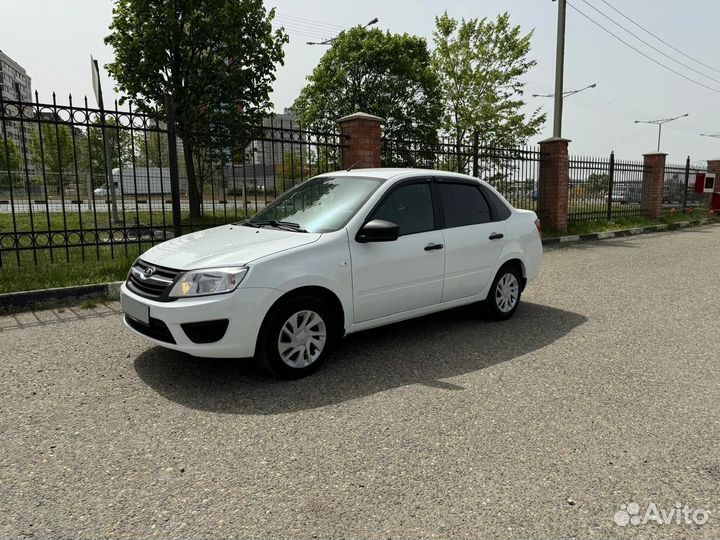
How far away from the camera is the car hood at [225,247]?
153 inches

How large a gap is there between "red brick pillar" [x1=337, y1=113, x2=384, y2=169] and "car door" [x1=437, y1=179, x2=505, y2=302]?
16.3 ft

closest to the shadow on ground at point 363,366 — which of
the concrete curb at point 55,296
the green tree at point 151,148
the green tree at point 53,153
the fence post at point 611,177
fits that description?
the concrete curb at point 55,296

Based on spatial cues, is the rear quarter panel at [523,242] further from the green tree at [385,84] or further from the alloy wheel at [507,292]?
the green tree at [385,84]

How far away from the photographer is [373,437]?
3203mm

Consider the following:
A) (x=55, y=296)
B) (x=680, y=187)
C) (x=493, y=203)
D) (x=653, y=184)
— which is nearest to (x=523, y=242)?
(x=493, y=203)

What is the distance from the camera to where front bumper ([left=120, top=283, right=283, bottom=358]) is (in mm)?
3703

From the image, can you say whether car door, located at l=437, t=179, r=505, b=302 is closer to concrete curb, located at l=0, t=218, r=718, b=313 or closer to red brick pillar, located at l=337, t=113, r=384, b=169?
concrete curb, located at l=0, t=218, r=718, b=313

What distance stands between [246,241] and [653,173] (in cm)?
1967

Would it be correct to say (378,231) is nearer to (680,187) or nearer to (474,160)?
(474,160)

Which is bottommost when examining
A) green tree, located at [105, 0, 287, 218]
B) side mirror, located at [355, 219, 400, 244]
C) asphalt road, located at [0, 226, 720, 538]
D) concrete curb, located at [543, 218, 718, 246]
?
asphalt road, located at [0, 226, 720, 538]

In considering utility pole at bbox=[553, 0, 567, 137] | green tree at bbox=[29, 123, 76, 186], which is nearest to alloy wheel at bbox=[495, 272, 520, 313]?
green tree at bbox=[29, 123, 76, 186]

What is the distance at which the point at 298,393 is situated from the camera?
152 inches

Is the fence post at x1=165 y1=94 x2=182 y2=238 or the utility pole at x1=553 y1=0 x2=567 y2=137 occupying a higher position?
the utility pole at x1=553 y1=0 x2=567 y2=137

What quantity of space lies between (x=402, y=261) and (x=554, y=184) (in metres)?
11.6
